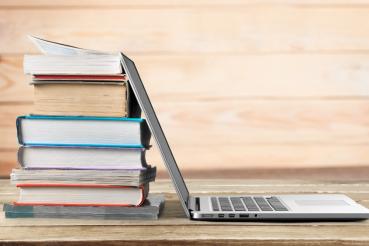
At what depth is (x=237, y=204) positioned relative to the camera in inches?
37.0

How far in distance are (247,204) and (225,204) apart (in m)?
0.04

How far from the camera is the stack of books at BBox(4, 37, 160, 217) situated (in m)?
0.88

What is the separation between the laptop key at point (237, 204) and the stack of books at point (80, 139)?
6.0 inches

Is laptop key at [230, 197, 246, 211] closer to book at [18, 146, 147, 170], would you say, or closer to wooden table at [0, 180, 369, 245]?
wooden table at [0, 180, 369, 245]

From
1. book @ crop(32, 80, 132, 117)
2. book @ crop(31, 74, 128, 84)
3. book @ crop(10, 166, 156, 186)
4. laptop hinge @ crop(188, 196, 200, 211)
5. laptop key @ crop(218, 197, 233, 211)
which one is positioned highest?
book @ crop(31, 74, 128, 84)

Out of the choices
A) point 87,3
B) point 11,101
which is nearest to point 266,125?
point 87,3

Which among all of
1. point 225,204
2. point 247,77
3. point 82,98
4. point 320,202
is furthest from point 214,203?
point 247,77

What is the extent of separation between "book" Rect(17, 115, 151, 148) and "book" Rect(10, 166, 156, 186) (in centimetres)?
4

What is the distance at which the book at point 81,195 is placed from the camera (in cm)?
89

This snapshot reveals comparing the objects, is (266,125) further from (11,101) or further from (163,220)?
(163,220)

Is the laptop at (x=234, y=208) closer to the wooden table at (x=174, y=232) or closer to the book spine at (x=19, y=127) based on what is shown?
the wooden table at (x=174, y=232)

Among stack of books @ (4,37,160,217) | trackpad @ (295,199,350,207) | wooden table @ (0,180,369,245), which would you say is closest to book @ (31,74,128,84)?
stack of books @ (4,37,160,217)

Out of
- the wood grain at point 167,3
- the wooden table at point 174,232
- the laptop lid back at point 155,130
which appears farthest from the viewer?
the wood grain at point 167,3

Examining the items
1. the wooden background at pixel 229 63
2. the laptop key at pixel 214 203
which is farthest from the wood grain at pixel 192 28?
the laptop key at pixel 214 203
